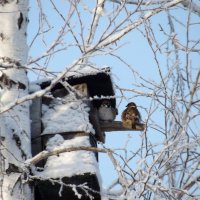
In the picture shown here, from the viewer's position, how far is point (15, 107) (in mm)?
3018

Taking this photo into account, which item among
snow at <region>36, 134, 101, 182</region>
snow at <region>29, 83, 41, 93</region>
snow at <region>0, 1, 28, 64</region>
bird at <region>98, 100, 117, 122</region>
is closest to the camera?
snow at <region>36, 134, 101, 182</region>

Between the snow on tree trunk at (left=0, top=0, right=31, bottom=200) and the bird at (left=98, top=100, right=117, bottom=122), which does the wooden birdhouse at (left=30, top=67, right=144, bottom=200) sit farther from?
the snow on tree trunk at (left=0, top=0, right=31, bottom=200)

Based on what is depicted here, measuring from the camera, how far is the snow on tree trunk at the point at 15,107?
2590mm

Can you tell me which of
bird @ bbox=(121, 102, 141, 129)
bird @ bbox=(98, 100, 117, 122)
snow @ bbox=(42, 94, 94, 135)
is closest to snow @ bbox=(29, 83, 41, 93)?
snow @ bbox=(42, 94, 94, 135)

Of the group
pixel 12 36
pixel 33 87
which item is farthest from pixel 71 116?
pixel 12 36

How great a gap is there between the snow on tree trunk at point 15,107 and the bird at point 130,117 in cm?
109

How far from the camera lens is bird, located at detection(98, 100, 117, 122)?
414 cm

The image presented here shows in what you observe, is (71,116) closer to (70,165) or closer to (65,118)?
(65,118)

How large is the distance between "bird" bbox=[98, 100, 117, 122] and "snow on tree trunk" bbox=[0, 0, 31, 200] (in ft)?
3.43

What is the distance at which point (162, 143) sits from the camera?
10.5 feet

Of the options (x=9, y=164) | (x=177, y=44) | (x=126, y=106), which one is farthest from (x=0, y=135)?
(x=126, y=106)

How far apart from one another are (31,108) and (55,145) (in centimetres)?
40

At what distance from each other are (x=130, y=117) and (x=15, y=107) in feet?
4.38

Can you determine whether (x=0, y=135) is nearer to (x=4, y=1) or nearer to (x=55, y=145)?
(x=55, y=145)
